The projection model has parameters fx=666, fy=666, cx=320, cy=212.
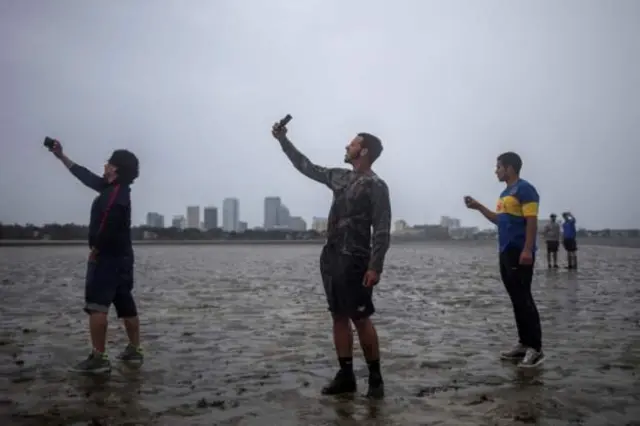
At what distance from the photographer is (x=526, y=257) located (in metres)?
6.15

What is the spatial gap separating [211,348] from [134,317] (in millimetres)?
956

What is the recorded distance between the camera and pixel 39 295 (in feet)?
39.9

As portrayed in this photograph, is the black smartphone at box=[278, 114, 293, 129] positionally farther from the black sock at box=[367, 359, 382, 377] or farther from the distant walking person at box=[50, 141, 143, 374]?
the black sock at box=[367, 359, 382, 377]

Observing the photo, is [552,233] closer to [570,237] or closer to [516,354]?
[570,237]

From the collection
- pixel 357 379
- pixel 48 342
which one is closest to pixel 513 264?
pixel 357 379

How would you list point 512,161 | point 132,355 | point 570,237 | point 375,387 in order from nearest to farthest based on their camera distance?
point 375,387, point 132,355, point 512,161, point 570,237

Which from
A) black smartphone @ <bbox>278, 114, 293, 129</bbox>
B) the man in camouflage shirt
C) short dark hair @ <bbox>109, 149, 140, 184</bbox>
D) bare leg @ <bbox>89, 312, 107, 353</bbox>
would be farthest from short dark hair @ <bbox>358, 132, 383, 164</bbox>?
bare leg @ <bbox>89, 312, 107, 353</bbox>

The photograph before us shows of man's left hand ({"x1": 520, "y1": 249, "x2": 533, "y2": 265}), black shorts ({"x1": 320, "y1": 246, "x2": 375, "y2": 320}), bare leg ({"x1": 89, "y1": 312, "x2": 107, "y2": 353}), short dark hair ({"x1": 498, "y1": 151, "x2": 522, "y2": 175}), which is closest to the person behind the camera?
black shorts ({"x1": 320, "y1": 246, "x2": 375, "y2": 320})

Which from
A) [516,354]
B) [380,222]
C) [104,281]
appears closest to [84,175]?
[104,281]

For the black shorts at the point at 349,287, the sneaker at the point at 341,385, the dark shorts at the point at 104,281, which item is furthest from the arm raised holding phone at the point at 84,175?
the sneaker at the point at 341,385

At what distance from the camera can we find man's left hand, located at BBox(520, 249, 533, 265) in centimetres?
615

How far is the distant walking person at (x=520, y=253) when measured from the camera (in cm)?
616

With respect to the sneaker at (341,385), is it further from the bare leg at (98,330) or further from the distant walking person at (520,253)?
the bare leg at (98,330)

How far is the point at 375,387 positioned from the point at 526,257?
2.13 metres
